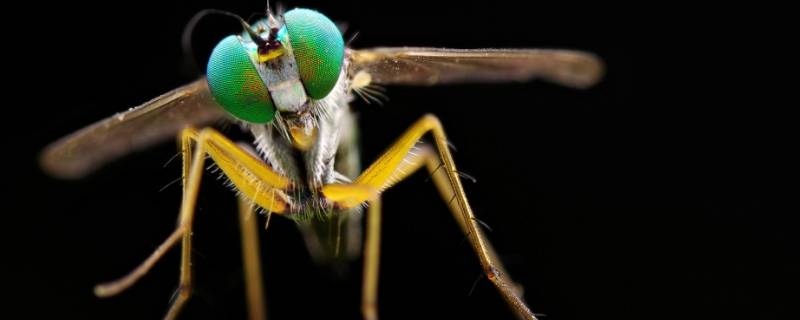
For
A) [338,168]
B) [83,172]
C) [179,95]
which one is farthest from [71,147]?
[338,168]

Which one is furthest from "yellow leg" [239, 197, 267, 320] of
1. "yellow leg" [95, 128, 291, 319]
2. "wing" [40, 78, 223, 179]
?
"yellow leg" [95, 128, 291, 319]

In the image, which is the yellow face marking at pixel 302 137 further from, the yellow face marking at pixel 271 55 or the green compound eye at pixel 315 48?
the yellow face marking at pixel 271 55

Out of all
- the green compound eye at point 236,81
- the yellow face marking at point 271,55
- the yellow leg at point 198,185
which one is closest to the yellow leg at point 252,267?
the yellow leg at point 198,185

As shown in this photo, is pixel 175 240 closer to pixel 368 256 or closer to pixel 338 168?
pixel 338 168

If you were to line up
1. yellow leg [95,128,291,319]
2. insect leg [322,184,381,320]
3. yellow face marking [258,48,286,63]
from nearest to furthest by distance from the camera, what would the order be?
yellow face marking [258,48,286,63]
yellow leg [95,128,291,319]
insect leg [322,184,381,320]

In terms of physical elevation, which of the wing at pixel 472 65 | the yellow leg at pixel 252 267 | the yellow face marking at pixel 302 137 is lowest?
the yellow leg at pixel 252 267

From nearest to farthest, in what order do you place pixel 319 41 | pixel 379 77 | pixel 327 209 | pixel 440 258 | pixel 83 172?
pixel 319 41 → pixel 327 209 → pixel 379 77 → pixel 83 172 → pixel 440 258

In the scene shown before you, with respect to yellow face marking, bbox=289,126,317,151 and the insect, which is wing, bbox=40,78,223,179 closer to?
the insect
